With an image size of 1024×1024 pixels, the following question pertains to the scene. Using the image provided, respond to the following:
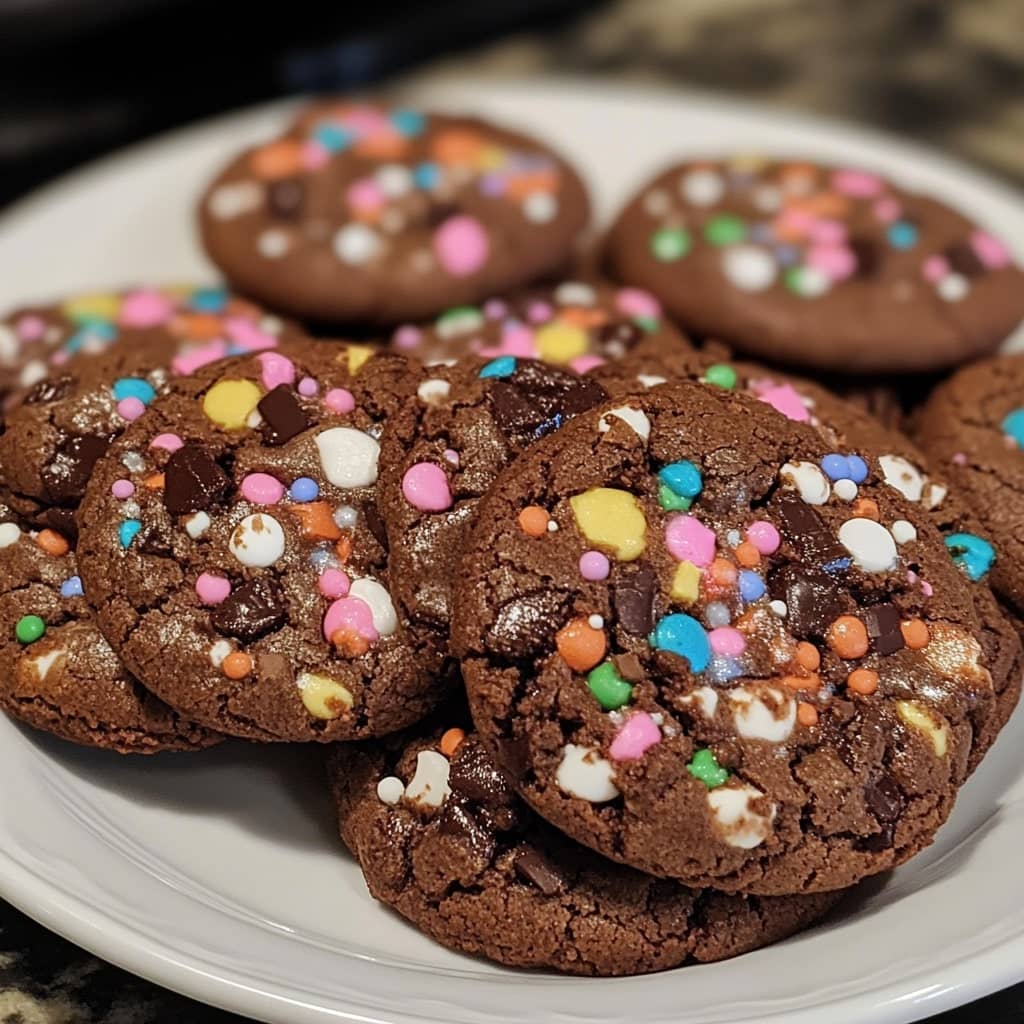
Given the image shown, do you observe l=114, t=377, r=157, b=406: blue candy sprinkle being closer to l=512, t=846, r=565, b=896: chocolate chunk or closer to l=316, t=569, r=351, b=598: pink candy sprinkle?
l=316, t=569, r=351, b=598: pink candy sprinkle

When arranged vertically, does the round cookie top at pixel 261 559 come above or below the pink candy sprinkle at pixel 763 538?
below

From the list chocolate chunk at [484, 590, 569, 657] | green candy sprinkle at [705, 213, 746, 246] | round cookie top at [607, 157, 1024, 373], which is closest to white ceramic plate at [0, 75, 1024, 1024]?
chocolate chunk at [484, 590, 569, 657]

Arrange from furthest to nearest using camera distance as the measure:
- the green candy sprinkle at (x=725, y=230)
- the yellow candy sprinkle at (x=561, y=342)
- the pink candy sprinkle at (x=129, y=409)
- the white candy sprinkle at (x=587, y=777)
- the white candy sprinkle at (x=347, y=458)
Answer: the green candy sprinkle at (x=725, y=230) → the yellow candy sprinkle at (x=561, y=342) → the pink candy sprinkle at (x=129, y=409) → the white candy sprinkle at (x=347, y=458) → the white candy sprinkle at (x=587, y=777)

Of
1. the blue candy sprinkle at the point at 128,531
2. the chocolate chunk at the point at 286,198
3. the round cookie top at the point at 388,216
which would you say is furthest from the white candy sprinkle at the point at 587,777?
the chocolate chunk at the point at 286,198

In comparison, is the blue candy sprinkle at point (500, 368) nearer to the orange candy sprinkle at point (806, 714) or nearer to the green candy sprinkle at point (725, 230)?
the orange candy sprinkle at point (806, 714)

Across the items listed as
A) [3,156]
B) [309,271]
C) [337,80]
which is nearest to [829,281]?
[309,271]

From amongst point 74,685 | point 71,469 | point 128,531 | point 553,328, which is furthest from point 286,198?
point 74,685
